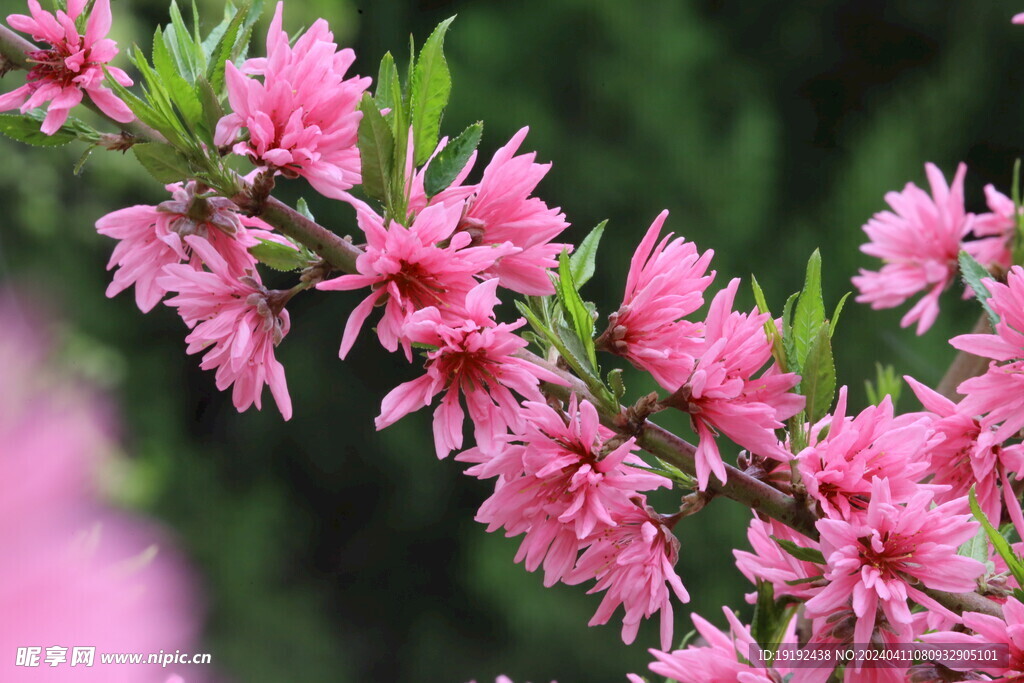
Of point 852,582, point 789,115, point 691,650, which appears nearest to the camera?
point 852,582

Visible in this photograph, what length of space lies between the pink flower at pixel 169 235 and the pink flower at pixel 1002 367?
31 cm

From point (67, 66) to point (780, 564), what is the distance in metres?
0.40

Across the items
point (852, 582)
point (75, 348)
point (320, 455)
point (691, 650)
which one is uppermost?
point (852, 582)

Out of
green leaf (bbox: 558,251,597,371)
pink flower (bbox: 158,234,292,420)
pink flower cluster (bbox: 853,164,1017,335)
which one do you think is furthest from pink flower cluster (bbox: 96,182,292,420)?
pink flower cluster (bbox: 853,164,1017,335)

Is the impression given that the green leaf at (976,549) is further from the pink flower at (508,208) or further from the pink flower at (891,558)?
the pink flower at (508,208)

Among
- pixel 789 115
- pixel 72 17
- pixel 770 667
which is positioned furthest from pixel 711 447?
pixel 789 115

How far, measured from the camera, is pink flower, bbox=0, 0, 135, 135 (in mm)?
416

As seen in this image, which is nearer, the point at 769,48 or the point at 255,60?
the point at 255,60

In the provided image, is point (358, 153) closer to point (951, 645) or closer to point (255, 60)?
point (255, 60)

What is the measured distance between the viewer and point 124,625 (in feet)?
0.83

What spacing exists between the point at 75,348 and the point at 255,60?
1.93 metres

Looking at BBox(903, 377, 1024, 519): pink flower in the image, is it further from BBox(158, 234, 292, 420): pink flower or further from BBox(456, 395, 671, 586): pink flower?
BBox(158, 234, 292, 420): pink flower

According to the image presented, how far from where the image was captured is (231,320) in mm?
436

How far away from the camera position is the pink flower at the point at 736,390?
0.40 metres
